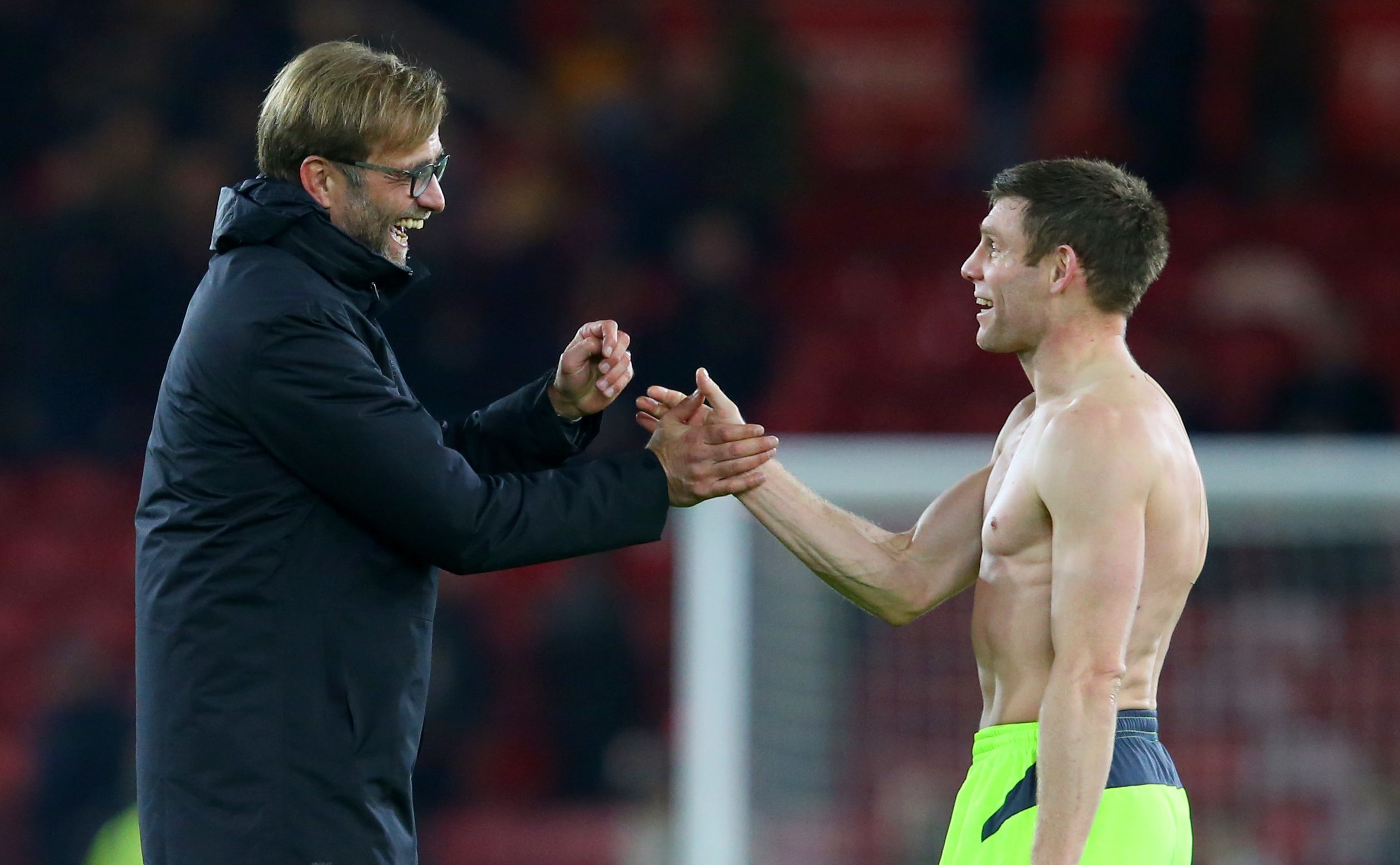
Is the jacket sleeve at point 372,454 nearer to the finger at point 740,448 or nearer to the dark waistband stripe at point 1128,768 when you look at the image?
the finger at point 740,448

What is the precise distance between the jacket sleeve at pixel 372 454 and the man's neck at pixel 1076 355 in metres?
0.92

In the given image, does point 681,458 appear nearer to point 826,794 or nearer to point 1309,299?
point 826,794

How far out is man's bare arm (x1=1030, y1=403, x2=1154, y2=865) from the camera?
9.16 ft

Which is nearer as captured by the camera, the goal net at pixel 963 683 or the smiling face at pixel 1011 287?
the smiling face at pixel 1011 287

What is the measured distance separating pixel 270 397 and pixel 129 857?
14.1ft

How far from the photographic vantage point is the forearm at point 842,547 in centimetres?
348

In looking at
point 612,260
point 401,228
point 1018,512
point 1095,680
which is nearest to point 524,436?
point 401,228

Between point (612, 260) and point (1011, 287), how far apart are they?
613 centimetres

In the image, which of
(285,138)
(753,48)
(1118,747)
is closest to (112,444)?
(753,48)

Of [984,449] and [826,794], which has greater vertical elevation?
[984,449]

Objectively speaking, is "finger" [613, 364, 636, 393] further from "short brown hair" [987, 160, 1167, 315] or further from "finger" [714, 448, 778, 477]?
"short brown hair" [987, 160, 1167, 315]

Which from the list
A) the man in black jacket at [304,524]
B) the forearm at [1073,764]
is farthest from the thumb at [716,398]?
the forearm at [1073,764]

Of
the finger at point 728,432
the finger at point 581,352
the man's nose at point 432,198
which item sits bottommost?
the finger at point 728,432

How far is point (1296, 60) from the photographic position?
970 cm
